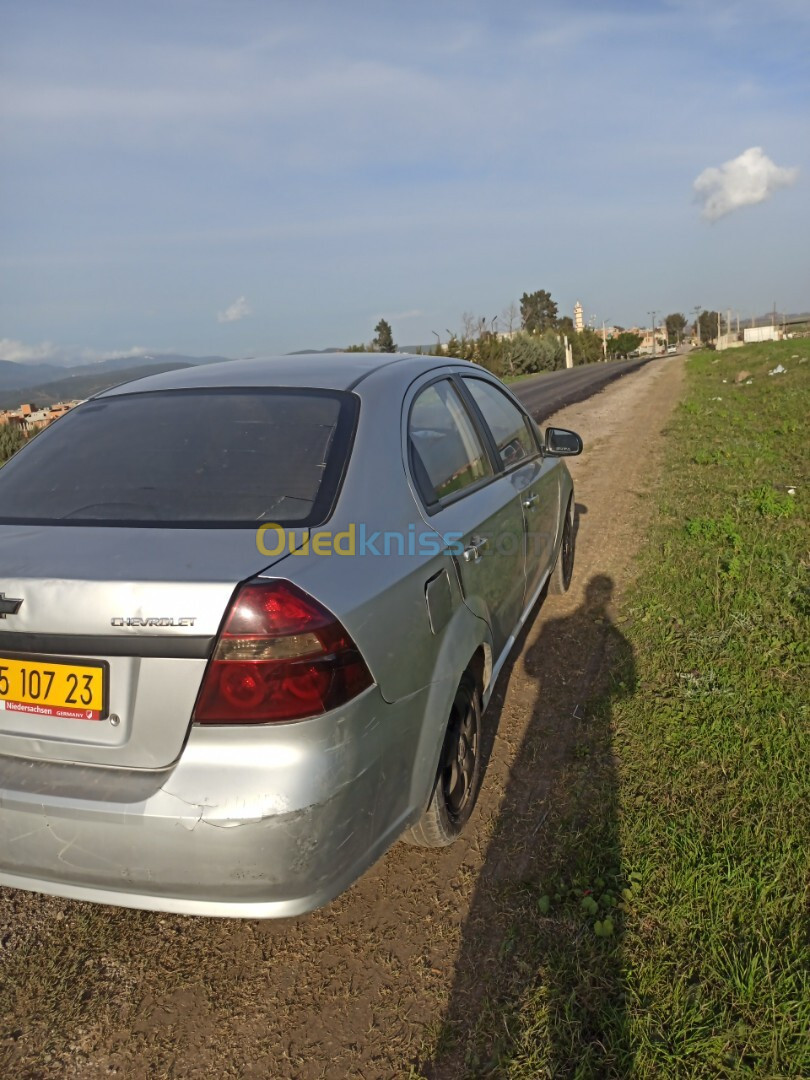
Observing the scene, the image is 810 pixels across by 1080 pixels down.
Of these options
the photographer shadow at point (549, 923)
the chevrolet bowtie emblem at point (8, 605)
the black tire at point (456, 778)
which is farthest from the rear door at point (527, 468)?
the chevrolet bowtie emblem at point (8, 605)

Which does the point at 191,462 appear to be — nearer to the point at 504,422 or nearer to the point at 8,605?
the point at 8,605

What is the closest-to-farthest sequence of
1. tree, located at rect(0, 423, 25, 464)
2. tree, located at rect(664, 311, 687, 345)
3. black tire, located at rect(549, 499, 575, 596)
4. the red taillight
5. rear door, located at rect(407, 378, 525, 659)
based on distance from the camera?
the red taillight, rear door, located at rect(407, 378, 525, 659), black tire, located at rect(549, 499, 575, 596), tree, located at rect(0, 423, 25, 464), tree, located at rect(664, 311, 687, 345)

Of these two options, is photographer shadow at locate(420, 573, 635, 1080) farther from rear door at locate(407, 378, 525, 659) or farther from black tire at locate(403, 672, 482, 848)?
rear door at locate(407, 378, 525, 659)

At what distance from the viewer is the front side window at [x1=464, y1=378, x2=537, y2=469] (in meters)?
3.74

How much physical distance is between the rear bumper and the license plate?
0.48 ft

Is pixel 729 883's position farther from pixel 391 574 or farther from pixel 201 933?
pixel 201 933

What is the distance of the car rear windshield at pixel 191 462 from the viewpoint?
214cm

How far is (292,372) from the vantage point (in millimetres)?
2877

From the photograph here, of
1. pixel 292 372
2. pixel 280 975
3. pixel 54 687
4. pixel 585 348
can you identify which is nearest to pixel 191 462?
pixel 292 372

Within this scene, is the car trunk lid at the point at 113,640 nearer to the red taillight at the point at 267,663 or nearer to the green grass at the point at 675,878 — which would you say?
the red taillight at the point at 267,663

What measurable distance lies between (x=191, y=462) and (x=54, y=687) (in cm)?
80

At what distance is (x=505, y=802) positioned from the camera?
302 centimetres

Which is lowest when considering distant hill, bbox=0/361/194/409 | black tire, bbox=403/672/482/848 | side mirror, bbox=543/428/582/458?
black tire, bbox=403/672/482/848

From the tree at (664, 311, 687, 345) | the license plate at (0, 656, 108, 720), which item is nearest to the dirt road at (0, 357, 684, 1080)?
the license plate at (0, 656, 108, 720)
